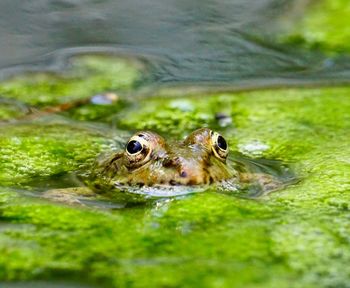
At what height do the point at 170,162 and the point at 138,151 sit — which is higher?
the point at 138,151

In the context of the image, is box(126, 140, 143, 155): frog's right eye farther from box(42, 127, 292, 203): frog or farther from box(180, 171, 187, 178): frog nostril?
box(180, 171, 187, 178): frog nostril

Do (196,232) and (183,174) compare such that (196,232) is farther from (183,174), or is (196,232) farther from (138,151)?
(138,151)

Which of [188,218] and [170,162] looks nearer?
[188,218]

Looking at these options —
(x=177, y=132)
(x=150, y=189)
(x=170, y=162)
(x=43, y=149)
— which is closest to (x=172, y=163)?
(x=170, y=162)

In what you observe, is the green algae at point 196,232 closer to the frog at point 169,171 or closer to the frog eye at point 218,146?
the frog at point 169,171

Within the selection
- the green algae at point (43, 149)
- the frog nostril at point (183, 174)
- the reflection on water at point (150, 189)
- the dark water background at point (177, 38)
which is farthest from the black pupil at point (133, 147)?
the dark water background at point (177, 38)

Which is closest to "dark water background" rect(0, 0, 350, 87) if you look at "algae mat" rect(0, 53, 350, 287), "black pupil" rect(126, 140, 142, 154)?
"algae mat" rect(0, 53, 350, 287)
